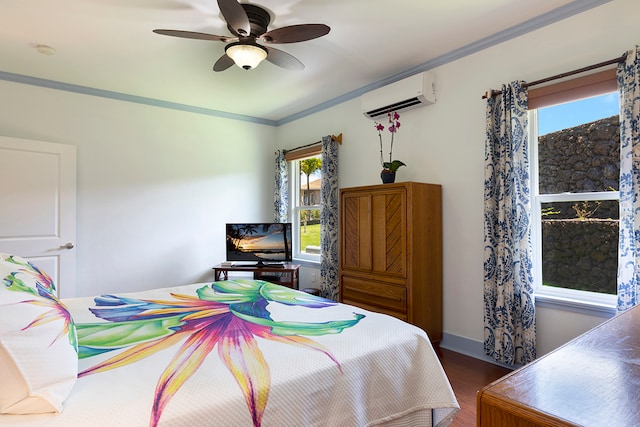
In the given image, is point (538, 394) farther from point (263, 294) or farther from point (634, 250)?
point (634, 250)

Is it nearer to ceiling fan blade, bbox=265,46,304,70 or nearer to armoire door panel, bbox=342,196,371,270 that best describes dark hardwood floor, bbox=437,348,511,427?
armoire door panel, bbox=342,196,371,270

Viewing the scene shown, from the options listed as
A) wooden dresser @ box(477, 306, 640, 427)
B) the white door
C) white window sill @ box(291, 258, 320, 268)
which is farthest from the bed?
white window sill @ box(291, 258, 320, 268)

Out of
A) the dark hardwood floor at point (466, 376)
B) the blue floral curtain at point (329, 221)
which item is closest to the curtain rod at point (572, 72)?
the blue floral curtain at point (329, 221)

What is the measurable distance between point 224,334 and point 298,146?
3738 millimetres

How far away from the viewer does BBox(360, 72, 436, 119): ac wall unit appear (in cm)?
324

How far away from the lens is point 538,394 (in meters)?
0.59

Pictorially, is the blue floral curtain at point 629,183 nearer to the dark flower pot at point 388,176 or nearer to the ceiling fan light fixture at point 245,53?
the dark flower pot at point 388,176

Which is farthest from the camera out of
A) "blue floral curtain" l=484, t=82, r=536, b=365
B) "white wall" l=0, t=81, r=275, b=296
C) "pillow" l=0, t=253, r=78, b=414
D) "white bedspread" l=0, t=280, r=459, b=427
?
"white wall" l=0, t=81, r=275, b=296

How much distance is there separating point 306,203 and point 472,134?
2.58 metres

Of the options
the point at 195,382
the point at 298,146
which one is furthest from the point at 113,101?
the point at 195,382

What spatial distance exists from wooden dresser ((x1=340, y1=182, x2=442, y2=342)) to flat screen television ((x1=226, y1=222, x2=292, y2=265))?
1173mm

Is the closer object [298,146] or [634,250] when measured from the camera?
[634,250]

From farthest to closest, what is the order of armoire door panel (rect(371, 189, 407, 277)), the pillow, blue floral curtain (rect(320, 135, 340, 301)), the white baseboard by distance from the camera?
1. blue floral curtain (rect(320, 135, 340, 301))
2. armoire door panel (rect(371, 189, 407, 277))
3. the white baseboard
4. the pillow

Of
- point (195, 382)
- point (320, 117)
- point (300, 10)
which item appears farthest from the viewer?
point (320, 117)
